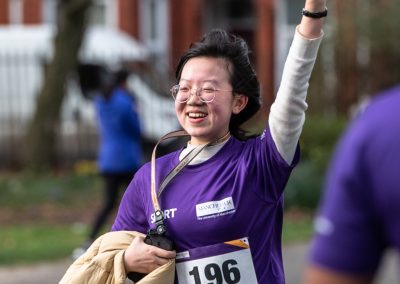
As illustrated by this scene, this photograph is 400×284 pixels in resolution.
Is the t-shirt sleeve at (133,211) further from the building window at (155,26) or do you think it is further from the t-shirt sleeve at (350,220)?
the building window at (155,26)

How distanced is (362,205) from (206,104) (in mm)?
1648

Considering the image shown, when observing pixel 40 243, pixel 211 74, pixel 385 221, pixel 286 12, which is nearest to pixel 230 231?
pixel 211 74

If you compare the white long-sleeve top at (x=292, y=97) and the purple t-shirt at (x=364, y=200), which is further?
the white long-sleeve top at (x=292, y=97)

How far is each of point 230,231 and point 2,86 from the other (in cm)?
1753

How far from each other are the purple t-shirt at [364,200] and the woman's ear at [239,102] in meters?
1.67

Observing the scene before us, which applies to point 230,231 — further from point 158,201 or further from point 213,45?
point 213,45

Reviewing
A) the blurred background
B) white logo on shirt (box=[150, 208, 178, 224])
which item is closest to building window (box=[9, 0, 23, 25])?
the blurred background

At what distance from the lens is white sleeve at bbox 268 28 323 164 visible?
10.7ft

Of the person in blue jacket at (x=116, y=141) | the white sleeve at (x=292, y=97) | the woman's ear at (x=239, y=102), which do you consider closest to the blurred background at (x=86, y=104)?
the person in blue jacket at (x=116, y=141)

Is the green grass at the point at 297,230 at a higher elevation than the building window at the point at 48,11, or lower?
lower

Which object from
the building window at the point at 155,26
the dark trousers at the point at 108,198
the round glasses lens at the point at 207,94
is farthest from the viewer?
the building window at the point at 155,26

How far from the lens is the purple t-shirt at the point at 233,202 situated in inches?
137

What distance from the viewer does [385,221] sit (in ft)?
6.68

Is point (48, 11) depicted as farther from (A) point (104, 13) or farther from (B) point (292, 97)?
(B) point (292, 97)
